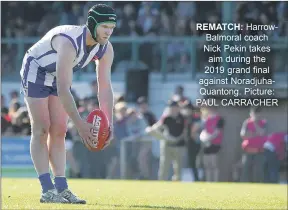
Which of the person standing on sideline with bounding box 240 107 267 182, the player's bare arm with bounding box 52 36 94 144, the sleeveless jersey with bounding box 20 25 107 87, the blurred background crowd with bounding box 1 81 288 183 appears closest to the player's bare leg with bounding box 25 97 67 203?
the sleeveless jersey with bounding box 20 25 107 87

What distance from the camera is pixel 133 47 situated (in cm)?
2542

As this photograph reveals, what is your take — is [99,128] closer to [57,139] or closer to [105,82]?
[57,139]

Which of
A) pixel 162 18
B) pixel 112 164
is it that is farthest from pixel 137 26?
pixel 112 164

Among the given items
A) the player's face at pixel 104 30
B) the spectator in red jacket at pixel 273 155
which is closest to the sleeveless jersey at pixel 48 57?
the player's face at pixel 104 30

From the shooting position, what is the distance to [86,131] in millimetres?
9891

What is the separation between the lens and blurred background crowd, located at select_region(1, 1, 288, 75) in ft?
81.9

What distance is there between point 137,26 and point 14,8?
13.9 ft

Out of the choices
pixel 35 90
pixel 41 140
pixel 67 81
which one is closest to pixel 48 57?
pixel 35 90

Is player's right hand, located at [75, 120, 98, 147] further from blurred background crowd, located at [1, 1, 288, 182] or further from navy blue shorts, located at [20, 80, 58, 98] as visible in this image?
blurred background crowd, located at [1, 1, 288, 182]

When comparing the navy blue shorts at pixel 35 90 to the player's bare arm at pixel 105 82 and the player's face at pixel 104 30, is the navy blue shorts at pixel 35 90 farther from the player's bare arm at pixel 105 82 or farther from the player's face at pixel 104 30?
the player's face at pixel 104 30

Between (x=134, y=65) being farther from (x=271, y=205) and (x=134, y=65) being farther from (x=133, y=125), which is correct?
(x=271, y=205)

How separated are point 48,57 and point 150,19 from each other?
16.6 m

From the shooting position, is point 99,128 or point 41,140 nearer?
point 99,128

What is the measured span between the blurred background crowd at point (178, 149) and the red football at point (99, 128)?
1095 cm
